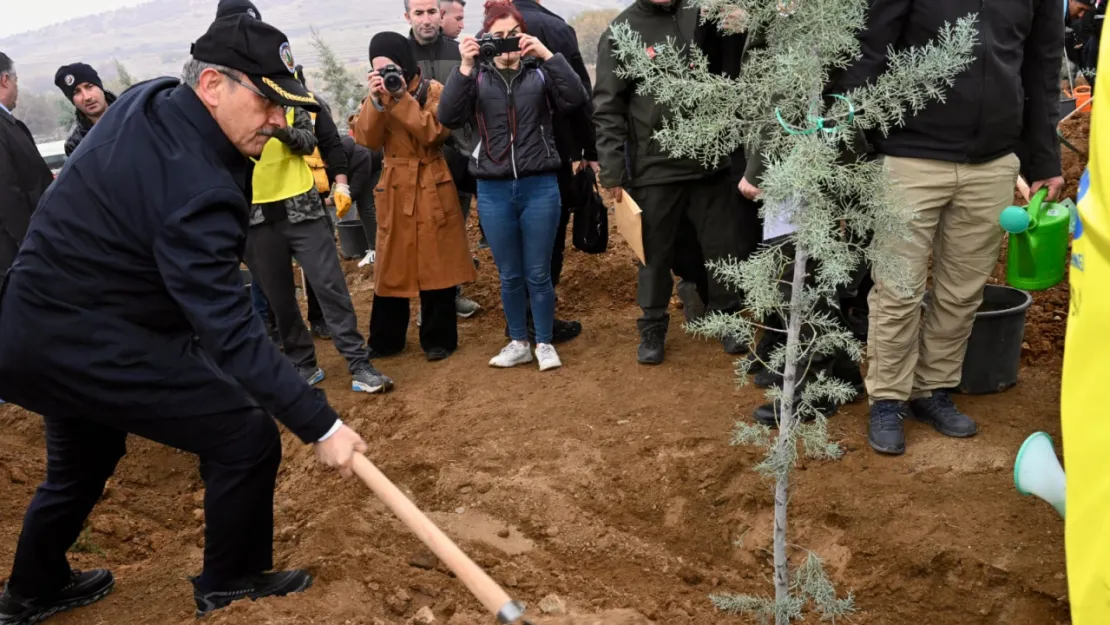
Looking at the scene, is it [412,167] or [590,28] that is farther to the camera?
[590,28]

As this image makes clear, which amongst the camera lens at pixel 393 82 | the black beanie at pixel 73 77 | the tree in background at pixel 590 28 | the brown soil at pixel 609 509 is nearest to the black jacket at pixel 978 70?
the brown soil at pixel 609 509

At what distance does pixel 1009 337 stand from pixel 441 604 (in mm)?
2929

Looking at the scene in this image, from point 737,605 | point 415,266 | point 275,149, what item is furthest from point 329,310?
point 737,605

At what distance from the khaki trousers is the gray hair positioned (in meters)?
2.50

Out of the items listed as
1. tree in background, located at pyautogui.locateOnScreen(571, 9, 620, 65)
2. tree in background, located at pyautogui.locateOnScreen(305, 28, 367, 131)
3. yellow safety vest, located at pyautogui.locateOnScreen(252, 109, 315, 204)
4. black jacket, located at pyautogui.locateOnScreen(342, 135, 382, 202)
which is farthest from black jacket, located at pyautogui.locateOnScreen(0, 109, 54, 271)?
tree in background, located at pyautogui.locateOnScreen(571, 9, 620, 65)

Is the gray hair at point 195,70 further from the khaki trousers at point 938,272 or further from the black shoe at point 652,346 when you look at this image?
the black shoe at point 652,346

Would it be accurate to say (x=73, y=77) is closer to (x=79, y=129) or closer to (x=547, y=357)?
(x=79, y=129)

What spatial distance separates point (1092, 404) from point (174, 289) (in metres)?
2.26

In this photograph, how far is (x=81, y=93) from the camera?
5.98 metres

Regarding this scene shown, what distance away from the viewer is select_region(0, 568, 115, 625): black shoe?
3.23 metres

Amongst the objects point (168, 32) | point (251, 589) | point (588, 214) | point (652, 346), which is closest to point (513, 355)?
point (652, 346)

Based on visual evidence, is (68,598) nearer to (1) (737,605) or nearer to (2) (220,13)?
(1) (737,605)

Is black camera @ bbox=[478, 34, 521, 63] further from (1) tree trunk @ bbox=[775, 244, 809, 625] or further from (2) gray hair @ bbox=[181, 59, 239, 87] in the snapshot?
(1) tree trunk @ bbox=[775, 244, 809, 625]

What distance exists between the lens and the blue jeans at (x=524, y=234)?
5039 millimetres
